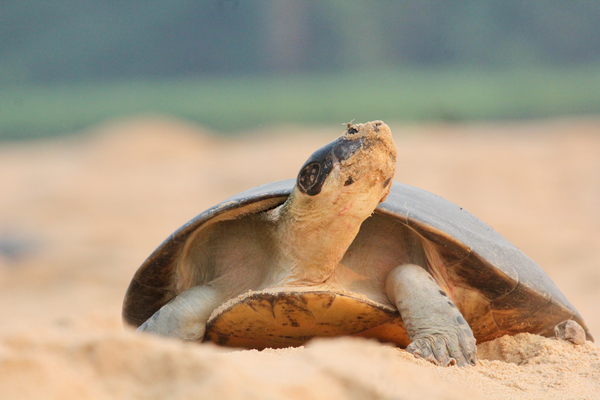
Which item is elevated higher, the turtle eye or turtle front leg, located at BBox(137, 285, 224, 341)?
the turtle eye

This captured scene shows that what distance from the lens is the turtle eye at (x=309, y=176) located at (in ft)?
6.94

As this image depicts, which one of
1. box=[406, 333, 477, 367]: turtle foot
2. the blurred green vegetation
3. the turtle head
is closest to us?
box=[406, 333, 477, 367]: turtle foot

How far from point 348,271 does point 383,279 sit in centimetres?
14

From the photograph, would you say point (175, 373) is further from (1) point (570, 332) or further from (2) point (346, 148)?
(1) point (570, 332)

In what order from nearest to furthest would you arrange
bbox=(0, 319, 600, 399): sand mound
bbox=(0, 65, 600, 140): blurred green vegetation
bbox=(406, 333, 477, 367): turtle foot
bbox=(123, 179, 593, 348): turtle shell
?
1. bbox=(0, 319, 600, 399): sand mound
2. bbox=(406, 333, 477, 367): turtle foot
3. bbox=(123, 179, 593, 348): turtle shell
4. bbox=(0, 65, 600, 140): blurred green vegetation

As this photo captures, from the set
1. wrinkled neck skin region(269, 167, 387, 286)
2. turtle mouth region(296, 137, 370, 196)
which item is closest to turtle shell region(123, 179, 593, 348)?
wrinkled neck skin region(269, 167, 387, 286)

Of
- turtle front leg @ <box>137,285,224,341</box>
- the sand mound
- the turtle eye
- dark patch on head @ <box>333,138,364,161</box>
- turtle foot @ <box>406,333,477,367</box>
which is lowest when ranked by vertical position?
turtle front leg @ <box>137,285,224,341</box>

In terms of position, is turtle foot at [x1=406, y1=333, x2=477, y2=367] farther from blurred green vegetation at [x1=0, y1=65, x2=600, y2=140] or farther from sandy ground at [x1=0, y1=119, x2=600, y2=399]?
blurred green vegetation at [x1=0, y1=65, x2=600, y2=140]

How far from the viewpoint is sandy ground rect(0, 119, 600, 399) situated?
3.42 feet

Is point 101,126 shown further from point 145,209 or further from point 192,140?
point 145,209

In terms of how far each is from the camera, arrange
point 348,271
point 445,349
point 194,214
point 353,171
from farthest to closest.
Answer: point 194,214 → point 348,271 → point 353,171 → point 445,349

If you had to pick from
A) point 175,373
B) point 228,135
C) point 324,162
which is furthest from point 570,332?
point 228,135

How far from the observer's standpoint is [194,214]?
7809 mm

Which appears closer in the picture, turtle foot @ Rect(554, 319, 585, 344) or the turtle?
the turtle
